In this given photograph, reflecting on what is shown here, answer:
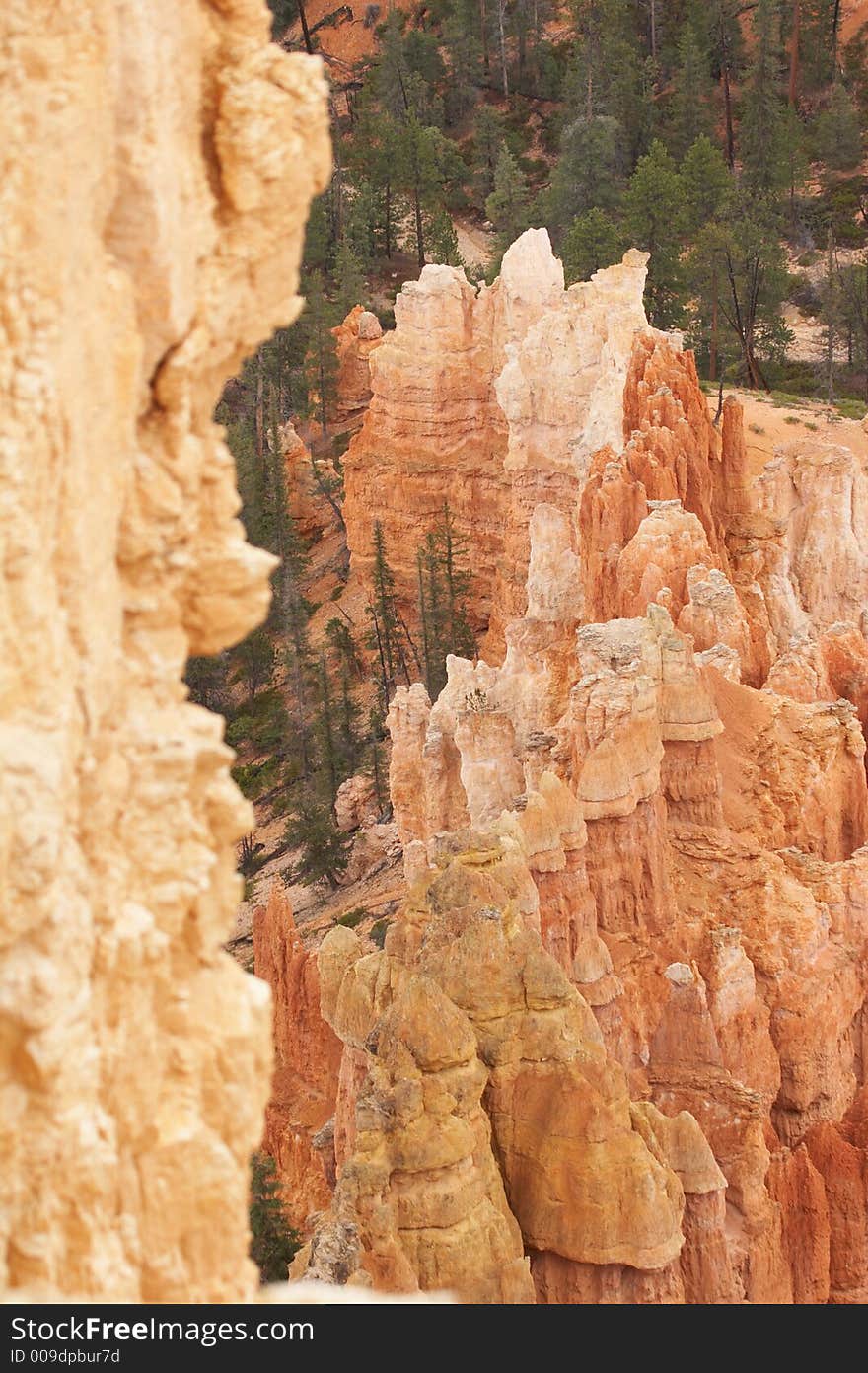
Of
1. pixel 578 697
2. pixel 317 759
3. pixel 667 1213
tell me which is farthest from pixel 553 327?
pixel 667 1213

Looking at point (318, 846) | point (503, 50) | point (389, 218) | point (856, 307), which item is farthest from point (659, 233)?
point (503, 50)

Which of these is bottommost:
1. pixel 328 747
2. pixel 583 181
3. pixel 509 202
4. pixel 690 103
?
pixel 328 747

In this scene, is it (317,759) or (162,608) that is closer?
(162,608)

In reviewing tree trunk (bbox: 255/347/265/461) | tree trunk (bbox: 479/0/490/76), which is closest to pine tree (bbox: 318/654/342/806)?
tree trunk (bbox: 255/347/265/461)

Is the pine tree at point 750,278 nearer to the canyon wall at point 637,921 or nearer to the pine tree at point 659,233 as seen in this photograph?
the pine tree at point 659,233

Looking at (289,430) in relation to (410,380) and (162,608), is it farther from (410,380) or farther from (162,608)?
(162,608)

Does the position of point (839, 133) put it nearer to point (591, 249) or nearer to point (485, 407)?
point (591, 249)
